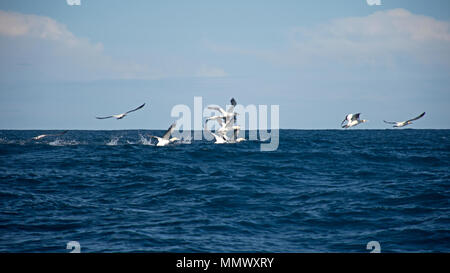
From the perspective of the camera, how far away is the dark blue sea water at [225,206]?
35.4 ft

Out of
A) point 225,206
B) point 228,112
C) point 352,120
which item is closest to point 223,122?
point 228,112

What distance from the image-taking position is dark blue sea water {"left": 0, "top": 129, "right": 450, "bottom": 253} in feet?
35.4

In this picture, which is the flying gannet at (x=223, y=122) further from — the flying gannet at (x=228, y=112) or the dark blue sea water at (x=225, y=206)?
the dark blue sea water at (x=225, y=206)

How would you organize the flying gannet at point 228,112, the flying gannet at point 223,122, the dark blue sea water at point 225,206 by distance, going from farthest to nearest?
the flying gannet at point 223,122, the flying gannet at point 228,112, the dark blue sea water at point 225,206

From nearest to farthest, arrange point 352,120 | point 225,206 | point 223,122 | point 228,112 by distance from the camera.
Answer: point 225,206, point 352,120, point 228,112, point 223,122

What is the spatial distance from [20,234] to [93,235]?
1993 mm

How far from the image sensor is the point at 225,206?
1449cm

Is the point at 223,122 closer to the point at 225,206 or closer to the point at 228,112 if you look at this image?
the point at 228,112

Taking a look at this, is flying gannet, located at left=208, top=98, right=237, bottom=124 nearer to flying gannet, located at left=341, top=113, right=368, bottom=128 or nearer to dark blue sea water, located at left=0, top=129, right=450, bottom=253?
dark blue sea water, located at left=0, top=129, right=450, bottom=253

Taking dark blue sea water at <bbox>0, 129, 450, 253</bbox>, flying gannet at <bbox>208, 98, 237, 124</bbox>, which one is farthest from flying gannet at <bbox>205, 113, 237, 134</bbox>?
dark blue sea water at <bbox>0, 129, 450, 253</bbox>

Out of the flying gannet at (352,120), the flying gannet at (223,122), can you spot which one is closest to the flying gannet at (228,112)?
the flying gannet at (223,122)
